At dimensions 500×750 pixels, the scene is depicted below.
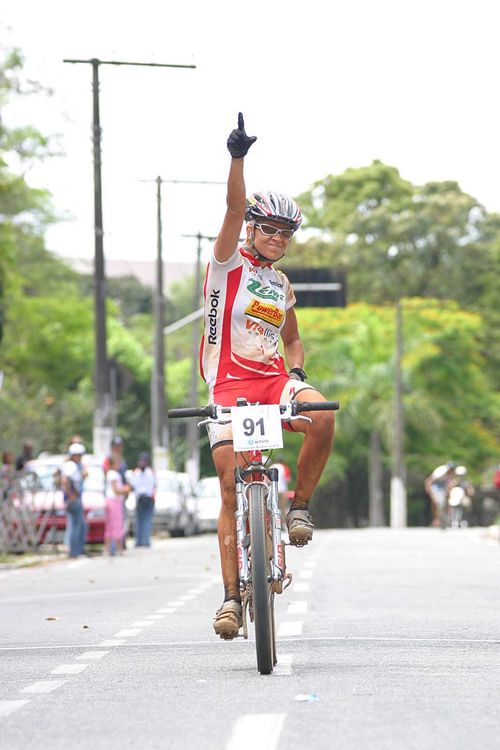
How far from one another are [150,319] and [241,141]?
88.5 metres

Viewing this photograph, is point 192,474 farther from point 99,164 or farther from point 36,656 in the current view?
point 36,656

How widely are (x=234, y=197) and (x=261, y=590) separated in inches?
74.1

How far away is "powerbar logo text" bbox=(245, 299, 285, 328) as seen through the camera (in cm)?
960

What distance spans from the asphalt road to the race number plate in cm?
109

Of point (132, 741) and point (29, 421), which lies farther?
point (29, 421)

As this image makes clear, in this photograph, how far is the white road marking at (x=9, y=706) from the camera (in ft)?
25.2

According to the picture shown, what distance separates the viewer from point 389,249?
257 ft

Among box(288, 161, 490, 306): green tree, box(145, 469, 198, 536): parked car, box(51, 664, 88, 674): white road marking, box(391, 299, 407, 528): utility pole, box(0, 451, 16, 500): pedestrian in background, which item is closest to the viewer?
box(51, 664, 88, 674): white road marking

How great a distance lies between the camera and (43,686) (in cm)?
873

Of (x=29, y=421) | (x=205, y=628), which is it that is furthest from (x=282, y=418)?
(x=29, y=421)

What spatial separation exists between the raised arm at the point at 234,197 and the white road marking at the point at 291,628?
3.04m

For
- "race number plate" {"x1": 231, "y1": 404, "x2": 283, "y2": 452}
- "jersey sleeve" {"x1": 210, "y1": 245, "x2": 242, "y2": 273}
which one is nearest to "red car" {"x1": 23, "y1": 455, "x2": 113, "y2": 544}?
"jersey sleeve" {"x1": 210, "y1": 245, "x2": 242, "y2": 273}

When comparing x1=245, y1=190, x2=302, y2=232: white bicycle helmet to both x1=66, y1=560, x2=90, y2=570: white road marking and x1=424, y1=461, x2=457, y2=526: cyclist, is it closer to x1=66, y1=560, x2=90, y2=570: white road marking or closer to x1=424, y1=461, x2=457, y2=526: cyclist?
x1=66, y1=560, x2=90, y2=570: white road marking

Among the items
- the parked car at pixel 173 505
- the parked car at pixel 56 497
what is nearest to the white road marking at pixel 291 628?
the parked car at pixel 56 497
